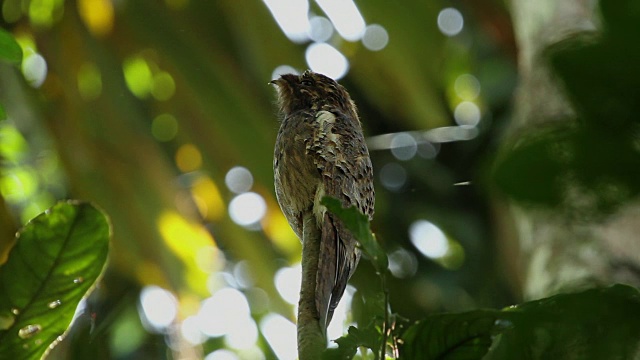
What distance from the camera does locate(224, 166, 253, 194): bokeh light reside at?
5.33m

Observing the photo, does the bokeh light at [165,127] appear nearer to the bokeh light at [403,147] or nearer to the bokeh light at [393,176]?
the bokeh light at [403,147]

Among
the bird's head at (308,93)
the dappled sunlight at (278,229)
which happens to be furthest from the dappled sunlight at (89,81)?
the bird's head at (308,93)

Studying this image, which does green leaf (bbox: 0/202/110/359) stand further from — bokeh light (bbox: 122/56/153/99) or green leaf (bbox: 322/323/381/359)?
bokeh light (bbox: 122/56/153/99)

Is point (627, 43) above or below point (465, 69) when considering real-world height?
above

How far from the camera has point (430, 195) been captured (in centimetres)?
774

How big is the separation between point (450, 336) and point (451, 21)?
19.2ft

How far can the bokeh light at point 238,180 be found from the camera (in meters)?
5.33

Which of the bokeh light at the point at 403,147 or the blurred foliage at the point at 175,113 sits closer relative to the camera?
the blurred foliage at the point at 175,113

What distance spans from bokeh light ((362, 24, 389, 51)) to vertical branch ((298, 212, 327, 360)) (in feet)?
10.2

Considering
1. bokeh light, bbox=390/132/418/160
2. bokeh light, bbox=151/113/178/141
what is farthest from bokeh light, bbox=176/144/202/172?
bokeh light, bbox=390/132/418/160

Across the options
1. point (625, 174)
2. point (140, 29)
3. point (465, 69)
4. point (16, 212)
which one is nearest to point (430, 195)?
point (465, 69)

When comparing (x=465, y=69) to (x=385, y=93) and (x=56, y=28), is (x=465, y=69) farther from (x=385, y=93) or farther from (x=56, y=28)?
(x=56, y=28)

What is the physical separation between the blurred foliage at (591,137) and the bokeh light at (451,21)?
209 inches

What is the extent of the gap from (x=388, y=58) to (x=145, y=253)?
179cm
